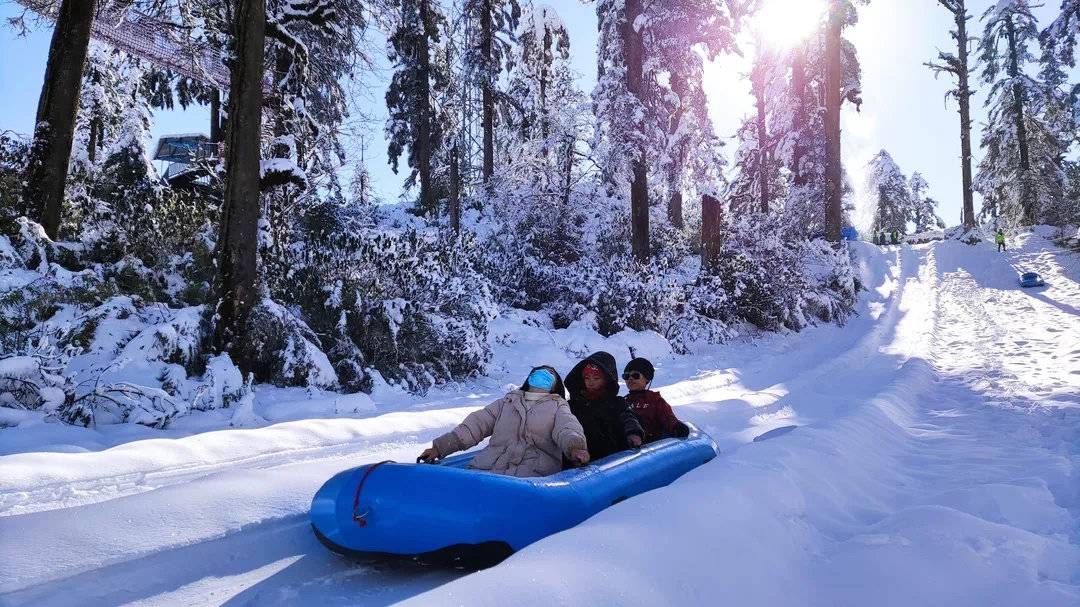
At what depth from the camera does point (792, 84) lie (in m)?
25.9

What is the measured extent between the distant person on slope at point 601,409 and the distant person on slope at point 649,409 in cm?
49

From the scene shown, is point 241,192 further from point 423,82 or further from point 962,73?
point 962,73

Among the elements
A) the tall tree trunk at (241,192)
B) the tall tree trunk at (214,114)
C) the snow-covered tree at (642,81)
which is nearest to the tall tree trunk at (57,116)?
the tall tree trunk at (241,192)

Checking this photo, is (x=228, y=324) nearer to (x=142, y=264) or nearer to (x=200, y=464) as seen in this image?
(x=142, y=264)

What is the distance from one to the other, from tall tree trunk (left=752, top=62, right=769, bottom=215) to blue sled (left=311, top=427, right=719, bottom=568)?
2549 cm

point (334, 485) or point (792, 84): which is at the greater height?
point (792, 84)

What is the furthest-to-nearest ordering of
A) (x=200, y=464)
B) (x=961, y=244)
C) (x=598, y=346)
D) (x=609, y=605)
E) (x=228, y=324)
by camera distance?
(x=961, y=244)
(x=598, y=346)
(x=228, y=324)
(x=200, y=464)
(x=609, y=605)

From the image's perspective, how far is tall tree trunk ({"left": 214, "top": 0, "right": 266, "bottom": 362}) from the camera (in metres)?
7.12

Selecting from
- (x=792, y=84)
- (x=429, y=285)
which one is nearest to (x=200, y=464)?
(x=429, y=285)

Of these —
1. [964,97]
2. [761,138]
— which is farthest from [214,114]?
[964,97]

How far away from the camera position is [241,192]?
7215 mm

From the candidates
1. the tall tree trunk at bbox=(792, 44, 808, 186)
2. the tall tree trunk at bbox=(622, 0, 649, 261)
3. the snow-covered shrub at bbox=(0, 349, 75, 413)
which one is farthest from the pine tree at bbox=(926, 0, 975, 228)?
the snow-covered shrub at bbox=(0, 349, 75, 413)

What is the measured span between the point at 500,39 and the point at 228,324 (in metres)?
17.9

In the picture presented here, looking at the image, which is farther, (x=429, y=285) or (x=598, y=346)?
(x=598, y=346)
